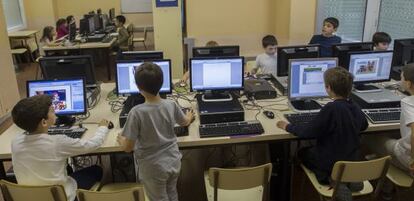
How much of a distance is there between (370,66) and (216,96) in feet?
4.32

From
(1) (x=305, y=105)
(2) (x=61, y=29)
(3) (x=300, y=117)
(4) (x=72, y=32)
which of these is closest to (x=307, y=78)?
(1) (x=305, y=105)

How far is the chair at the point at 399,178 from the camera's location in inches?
89.7

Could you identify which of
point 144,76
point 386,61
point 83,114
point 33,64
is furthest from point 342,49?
point 33,64

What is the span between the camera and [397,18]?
435 cm

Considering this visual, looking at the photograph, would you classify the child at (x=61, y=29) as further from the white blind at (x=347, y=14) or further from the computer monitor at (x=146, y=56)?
the white blind at (x=347, y=14)

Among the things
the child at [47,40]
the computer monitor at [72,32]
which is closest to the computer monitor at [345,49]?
the computer monitor at [72,32]

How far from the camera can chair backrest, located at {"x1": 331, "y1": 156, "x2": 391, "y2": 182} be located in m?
1.97

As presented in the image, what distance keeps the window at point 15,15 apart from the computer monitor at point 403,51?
26.1 feet

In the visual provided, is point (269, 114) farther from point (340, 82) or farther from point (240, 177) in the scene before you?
point (240, 177)

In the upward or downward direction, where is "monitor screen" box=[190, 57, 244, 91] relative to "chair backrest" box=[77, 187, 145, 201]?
upward

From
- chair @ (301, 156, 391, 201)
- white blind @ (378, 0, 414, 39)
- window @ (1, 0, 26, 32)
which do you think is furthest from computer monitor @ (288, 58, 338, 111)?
window @ (1, 0, 26, 32)

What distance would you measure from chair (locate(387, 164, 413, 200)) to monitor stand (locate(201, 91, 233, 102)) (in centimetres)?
122

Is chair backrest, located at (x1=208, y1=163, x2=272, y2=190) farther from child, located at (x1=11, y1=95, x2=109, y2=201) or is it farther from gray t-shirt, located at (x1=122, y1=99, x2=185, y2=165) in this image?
child, located at (x1=11, y1=95, x2=109, y2=201)

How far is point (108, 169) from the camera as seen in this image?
3170 millimetres
